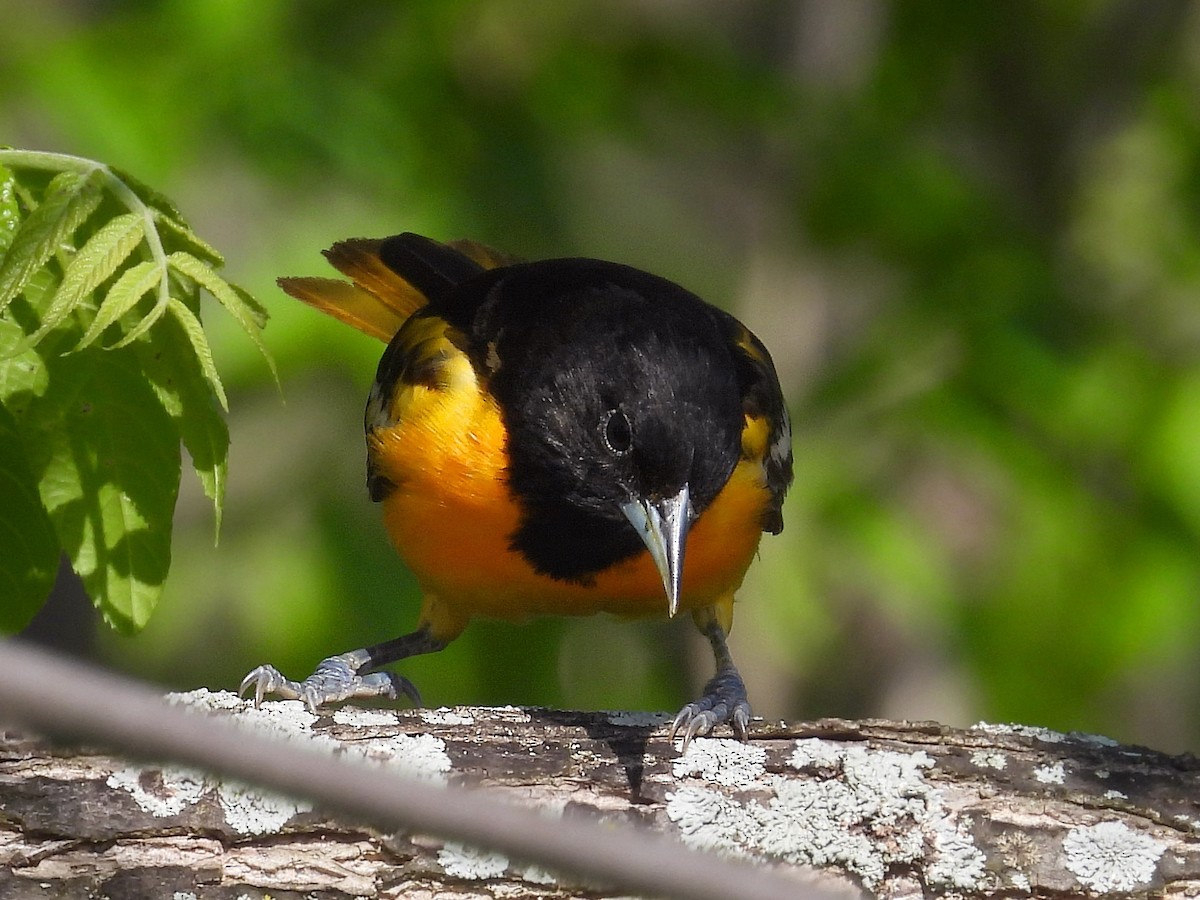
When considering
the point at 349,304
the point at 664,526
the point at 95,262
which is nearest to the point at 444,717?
the point at 664,526

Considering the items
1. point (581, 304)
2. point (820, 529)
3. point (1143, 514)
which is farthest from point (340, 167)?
point (1143, 514)

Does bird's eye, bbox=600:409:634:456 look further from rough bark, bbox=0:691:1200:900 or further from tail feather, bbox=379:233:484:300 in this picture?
tail feather, bbox=379:233:484:300

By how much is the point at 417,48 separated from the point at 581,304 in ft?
5.94

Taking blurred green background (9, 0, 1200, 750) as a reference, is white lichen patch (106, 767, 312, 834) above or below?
below

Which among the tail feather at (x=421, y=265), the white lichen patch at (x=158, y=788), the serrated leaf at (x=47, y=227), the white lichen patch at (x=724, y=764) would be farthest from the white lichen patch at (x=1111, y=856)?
the tail feather at (x=421, y=265)

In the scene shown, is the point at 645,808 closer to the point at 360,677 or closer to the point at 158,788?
the point at 158,788

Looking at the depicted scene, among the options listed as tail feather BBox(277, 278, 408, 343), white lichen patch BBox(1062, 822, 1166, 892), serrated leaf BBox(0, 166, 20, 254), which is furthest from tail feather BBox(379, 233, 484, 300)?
white lichen patch BBox(1062, 822, 1166, 892)

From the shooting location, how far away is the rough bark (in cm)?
237

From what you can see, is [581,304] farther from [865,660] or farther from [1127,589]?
[865,660]

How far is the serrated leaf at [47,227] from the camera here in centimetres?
204

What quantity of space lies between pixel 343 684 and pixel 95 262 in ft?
5.86

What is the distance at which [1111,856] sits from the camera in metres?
2.54

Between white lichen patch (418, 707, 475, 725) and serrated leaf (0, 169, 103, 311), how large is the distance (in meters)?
1.14

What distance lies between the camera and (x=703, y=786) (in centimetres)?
265
